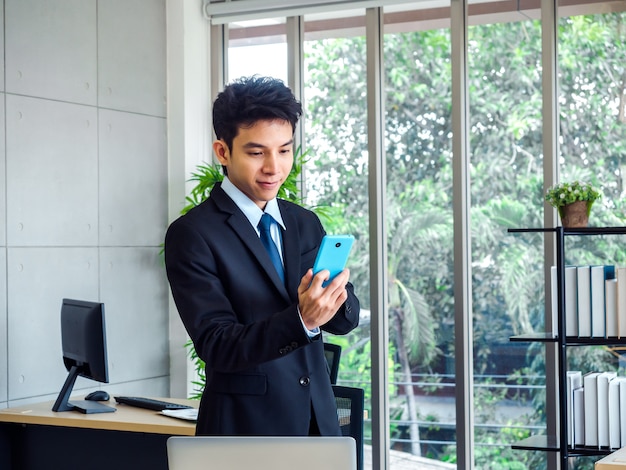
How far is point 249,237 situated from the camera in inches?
71.9

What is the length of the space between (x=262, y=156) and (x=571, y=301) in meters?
2.85

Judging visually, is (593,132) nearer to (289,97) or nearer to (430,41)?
(430,41)

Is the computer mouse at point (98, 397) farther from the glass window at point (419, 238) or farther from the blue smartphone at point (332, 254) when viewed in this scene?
the blue smartphone at point (332, 254)

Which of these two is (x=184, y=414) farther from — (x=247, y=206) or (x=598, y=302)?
(x=247, y=206)

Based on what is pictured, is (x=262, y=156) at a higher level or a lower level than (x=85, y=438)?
higher

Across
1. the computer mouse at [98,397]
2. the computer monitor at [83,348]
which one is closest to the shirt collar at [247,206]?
the computer monitor at [83,348]

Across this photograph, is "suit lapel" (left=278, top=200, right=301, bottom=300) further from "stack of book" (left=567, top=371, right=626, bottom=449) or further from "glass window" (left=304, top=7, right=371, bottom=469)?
"glass window" (left=304, top=7, right=371, bottom=469)

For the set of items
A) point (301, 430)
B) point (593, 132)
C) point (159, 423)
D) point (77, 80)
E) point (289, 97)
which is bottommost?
point (159, 423)

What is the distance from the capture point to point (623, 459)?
8.00 ft

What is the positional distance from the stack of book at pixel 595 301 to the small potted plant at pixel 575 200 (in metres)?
0.23

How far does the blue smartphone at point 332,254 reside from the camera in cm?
164

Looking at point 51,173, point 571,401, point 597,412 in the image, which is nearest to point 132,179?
point 51,173

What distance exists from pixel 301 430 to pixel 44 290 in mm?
3137

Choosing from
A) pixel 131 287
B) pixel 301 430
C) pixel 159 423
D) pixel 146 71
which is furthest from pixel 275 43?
pixel 301 430
